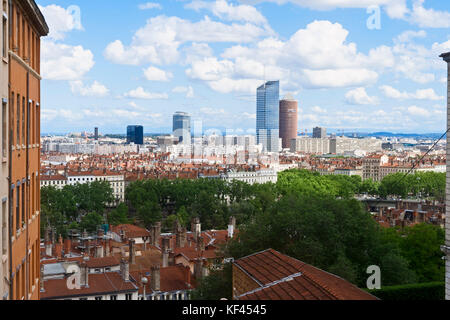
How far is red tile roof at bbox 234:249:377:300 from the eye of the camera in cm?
764

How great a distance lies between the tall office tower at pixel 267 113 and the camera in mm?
165250

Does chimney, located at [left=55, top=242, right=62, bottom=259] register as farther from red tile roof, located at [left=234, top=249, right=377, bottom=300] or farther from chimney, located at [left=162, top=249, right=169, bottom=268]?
red tile roof, located at [left=234, top=249, right=377, bottom=300]

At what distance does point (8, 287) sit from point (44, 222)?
31.8 meters

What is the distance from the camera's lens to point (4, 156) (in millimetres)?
7340

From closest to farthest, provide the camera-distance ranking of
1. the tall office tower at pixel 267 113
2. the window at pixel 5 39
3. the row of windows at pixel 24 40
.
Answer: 1. the window at pixel 5 39
2. the row of windows at pixel 24 40
3. the tall office tower at pixel 267 113

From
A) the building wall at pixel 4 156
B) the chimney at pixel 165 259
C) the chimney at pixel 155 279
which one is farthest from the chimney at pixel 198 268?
the building wall at pixel 4 156

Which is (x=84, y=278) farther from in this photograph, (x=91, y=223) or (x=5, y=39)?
(x=91, y=223)

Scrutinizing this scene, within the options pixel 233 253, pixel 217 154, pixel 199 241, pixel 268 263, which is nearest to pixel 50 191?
pixel 199 241

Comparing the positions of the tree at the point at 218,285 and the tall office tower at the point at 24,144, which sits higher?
the tall office tower at the point at 24,144

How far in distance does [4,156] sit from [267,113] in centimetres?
16182

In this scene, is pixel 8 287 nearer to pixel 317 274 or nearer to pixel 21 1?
pixel 21 1

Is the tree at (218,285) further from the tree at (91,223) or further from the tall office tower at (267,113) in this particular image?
the tall office tower at (267,113)

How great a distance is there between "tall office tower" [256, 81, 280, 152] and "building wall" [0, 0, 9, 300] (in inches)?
6186

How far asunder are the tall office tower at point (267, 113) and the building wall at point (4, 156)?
157129 millimetres
